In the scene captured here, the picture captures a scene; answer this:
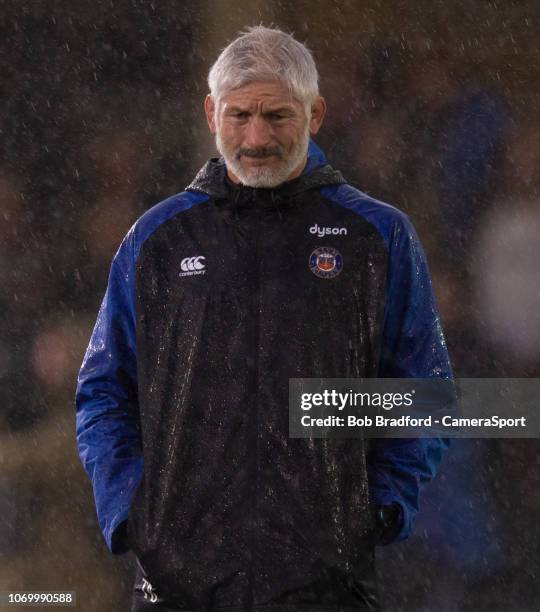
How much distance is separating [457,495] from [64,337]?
53.2 inches

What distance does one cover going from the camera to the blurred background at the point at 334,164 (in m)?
3.26

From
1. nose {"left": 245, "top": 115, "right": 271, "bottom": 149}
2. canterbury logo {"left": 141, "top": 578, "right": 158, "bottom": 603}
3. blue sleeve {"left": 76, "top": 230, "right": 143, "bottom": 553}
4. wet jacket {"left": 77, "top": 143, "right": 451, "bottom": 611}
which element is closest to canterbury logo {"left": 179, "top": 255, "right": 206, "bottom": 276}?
wet jacket {"left": 77, "top": 143, "right": 451, "bottom": 611}

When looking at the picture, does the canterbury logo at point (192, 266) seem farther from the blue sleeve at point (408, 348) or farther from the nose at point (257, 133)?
the blue sleeve at point (408, 348)

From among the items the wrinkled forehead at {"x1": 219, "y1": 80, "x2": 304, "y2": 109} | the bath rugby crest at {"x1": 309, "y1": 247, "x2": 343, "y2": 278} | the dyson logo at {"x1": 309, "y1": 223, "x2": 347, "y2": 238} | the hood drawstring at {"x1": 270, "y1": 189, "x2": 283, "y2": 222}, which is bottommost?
the bath rugby crest at {"x1": 309, "y1": 247, "x2": 343, "y2": 278}

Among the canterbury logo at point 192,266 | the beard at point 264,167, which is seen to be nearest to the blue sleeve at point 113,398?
the canterbury logo at point 192,266

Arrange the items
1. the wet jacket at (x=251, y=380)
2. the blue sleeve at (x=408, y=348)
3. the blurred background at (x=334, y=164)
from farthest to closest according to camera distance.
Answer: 1. the blurred background at (x=334, y=164)
2. the blue sleeve at (x=408, y=348)
3. the wet jacket at (x=251, y=380)

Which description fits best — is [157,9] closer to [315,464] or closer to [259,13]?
[259,13]

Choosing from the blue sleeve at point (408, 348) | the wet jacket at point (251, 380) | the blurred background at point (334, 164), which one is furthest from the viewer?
the blurred background at point (334, 164)

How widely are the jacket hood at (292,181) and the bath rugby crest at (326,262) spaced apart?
13 centimetres

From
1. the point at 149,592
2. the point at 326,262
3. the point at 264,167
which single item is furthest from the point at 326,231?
the point at 149,592

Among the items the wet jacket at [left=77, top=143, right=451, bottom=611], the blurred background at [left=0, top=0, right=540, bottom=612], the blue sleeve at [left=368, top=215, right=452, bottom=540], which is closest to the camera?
the wet jacket at [left=77, top=143, right=451, bottom=611]

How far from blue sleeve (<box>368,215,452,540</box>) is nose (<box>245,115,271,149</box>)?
29 cm

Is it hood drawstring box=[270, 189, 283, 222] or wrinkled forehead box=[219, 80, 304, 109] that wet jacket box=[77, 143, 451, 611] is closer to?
hood drawstring box=[270, 189, 283, 222]

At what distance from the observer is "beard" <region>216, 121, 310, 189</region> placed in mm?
1889
